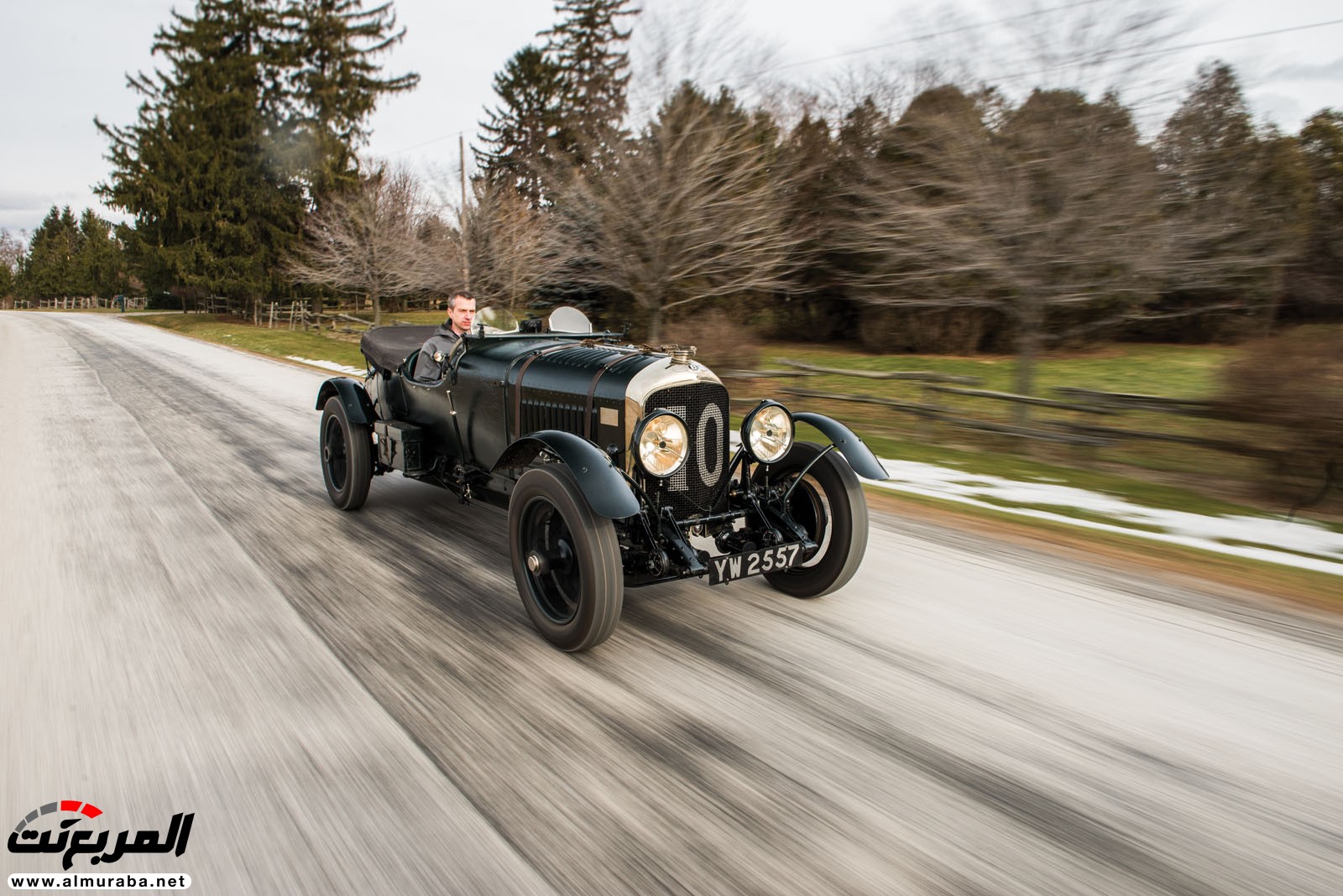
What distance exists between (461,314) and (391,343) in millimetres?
1215

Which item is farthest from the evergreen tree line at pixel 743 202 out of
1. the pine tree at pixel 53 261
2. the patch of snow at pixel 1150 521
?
the pine tree at pixel 53 261

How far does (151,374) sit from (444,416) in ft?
45.2

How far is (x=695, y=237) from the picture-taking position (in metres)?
14.1

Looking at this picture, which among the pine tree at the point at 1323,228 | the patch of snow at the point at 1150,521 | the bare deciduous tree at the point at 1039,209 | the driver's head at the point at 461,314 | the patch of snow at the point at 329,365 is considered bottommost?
the patch of snow at the point at 1150,521

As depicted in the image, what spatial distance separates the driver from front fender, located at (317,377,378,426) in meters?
0.58

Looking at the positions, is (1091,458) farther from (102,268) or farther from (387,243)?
(102,268)

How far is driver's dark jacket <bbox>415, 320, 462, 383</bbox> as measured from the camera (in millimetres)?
5539

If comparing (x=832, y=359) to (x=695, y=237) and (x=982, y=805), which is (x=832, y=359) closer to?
(x=695, y=237)

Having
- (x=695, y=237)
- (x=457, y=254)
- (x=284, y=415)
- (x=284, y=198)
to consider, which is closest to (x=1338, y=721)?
(x=284, y=415)

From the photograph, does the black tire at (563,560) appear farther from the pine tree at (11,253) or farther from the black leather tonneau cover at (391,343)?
the pine tree at (11,253)

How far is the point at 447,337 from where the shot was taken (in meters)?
5.66

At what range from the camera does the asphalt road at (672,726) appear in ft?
7.42

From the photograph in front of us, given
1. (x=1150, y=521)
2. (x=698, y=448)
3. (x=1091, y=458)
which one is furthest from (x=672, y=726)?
(x=1091, y=458)

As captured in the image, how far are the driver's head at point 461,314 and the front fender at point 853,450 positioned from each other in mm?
2599
